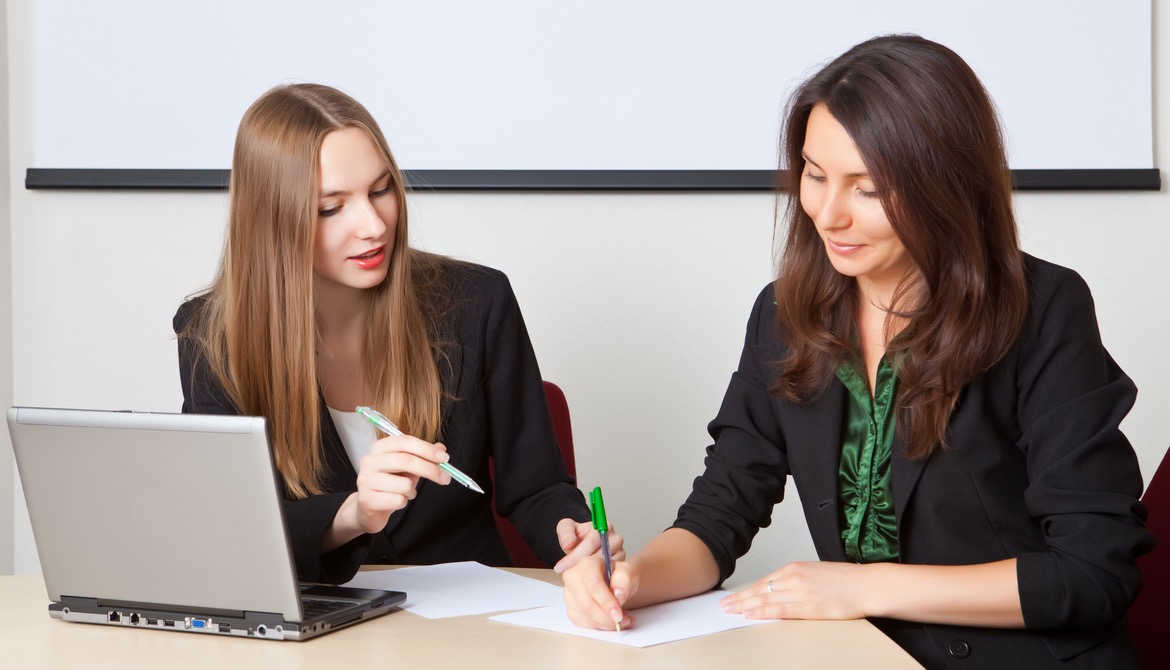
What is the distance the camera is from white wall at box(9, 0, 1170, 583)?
2289mm

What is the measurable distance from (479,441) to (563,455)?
22cm

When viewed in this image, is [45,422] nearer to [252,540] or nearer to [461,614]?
[252,540]

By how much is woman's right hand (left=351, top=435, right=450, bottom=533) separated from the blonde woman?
0.99 ft

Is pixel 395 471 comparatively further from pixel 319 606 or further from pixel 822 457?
pixel 822 457

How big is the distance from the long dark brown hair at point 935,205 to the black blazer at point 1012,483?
0.04 meters

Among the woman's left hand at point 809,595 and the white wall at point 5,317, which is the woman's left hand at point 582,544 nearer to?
the woman's left hand at point 809,595

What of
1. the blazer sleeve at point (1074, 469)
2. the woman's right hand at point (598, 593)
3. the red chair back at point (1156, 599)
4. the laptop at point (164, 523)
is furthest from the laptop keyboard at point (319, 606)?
the red chair back at point (1156, 599)

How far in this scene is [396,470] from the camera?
3.82ft

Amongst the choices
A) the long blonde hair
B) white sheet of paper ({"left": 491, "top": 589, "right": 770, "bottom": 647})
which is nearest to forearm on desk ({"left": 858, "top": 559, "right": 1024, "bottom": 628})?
white sheet of paper ({"left": 491, "top": 589, "right": 770, "bottom": 647})

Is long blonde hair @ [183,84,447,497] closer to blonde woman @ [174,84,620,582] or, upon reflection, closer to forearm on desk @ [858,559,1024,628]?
blonde woman @ [174,84,620,582]

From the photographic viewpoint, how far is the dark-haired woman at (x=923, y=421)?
116 cm

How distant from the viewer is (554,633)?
109 cm

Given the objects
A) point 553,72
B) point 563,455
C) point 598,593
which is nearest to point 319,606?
point 598,593

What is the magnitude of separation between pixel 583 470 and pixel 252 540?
1.41m
